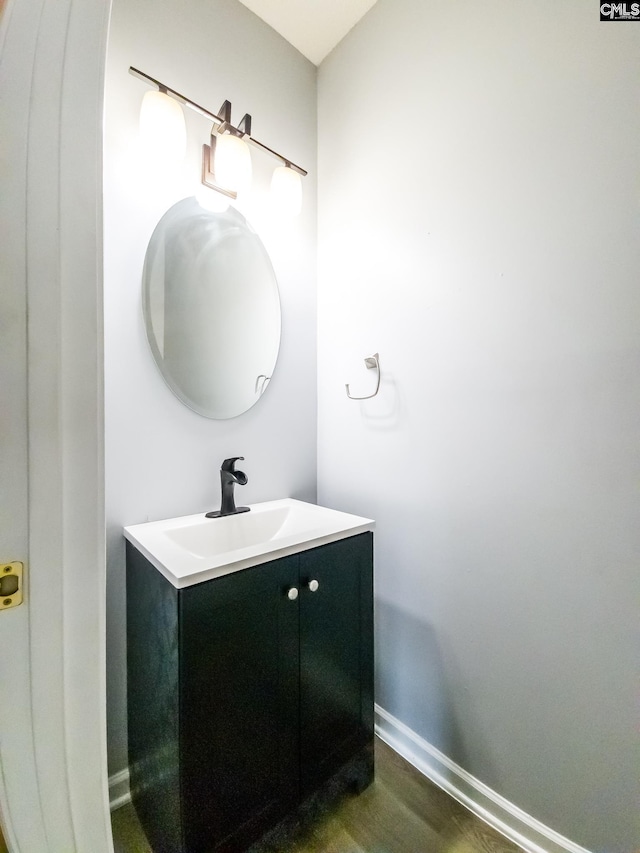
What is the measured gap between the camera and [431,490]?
1.28 metres

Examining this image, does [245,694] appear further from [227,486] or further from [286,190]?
[286,190]

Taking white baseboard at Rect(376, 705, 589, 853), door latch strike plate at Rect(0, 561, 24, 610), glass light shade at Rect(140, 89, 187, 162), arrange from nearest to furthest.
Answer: door latch strike plate at Rect(0, 561, 24, 610)
white baseboard at Rect(376, 705, 589, 853)
glass light shade at Rect(140, 89, 187, 162)

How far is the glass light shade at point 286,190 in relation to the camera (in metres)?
1.43

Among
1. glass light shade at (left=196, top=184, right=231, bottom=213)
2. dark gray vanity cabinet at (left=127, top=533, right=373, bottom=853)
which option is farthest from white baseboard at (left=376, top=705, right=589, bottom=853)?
glass light shade at (left=196, top=184, right=231, bottom=213)

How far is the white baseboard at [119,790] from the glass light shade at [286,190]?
205 cm

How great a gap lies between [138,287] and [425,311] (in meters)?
0.97

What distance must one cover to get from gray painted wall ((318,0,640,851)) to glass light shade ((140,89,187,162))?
0.70 m

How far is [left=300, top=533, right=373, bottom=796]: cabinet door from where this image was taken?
1.05 meters

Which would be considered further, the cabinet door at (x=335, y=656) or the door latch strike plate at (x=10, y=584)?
the cabinet door at (x=335, y=656)

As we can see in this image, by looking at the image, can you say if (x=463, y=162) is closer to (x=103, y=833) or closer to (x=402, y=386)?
(x=402, y=386)

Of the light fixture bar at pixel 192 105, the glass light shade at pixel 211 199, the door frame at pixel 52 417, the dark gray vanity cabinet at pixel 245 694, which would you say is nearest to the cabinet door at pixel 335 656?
the dark gray vanity cabinet at pixel 245 694

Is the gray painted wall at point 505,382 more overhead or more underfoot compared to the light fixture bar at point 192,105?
more underfoot

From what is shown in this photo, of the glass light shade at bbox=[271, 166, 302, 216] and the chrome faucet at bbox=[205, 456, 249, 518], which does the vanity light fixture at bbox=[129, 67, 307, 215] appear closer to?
the glass light shade at bbox=[271, 166, 302, 216]

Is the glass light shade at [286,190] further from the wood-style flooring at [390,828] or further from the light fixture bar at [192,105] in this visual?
the wood-style flooring at [390,828]
